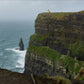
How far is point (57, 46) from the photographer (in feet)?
216

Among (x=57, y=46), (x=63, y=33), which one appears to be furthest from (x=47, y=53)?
(x=63, y=33)

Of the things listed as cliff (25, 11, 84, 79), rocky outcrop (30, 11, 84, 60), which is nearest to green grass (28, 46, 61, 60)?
cliff (25, 11, 84, 79)

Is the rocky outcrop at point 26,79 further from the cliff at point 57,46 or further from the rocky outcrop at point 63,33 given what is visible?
the rocky outcrop at point 63,33

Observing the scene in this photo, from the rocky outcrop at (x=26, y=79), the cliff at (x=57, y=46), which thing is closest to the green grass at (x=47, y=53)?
the cliff at (x=57, y=46)

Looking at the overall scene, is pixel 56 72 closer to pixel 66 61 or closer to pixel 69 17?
pixel 66 61

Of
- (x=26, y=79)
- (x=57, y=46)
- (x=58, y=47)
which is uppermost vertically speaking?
(x=26, y=79)

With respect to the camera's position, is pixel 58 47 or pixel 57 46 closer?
pixel 58 47

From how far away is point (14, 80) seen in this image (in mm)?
6004

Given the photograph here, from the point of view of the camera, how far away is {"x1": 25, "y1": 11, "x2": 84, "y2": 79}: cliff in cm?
4241

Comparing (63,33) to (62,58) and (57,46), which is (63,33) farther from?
(62,58)

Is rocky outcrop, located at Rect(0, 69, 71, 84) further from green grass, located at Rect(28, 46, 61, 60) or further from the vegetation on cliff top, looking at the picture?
green grass, located at Rect(28, 46, 61, 60)

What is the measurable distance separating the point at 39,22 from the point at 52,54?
32.3 m

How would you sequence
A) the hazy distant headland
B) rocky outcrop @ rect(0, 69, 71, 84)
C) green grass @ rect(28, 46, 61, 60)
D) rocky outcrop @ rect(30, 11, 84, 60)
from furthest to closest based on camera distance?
rocky outcrop @ rect(30, 11, 84, 60), green grass @ rect(28, 46, 61, 60), the hazy distant headland, rocky outcrop @ rect(0, 69, 71, 84)

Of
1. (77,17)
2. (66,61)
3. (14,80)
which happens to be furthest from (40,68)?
(14,80)
